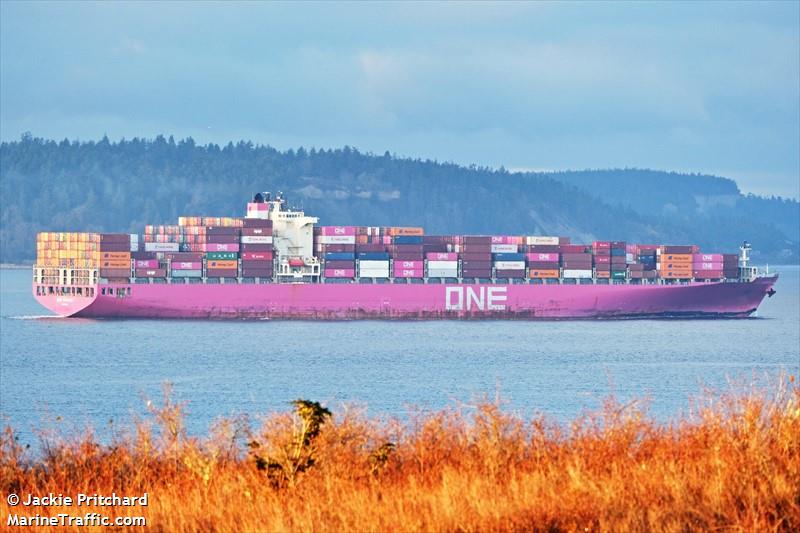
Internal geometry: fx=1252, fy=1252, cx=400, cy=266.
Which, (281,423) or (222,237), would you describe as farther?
(222,237)

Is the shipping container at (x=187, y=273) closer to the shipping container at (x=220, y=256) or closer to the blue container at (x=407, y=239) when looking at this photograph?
the shipping container at (x=220, y=256)

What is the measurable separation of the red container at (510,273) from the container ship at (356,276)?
55 millimetres

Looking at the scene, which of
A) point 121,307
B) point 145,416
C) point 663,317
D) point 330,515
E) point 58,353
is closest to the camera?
point 330,515

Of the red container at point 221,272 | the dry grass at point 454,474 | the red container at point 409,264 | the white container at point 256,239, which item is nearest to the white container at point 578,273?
the red container at point 409,264

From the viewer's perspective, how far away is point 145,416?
21703 mm

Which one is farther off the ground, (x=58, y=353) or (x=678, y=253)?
(x=678, y=253)

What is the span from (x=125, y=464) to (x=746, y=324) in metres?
53.0

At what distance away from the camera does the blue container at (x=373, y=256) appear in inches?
2169

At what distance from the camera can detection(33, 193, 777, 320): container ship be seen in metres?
52.9

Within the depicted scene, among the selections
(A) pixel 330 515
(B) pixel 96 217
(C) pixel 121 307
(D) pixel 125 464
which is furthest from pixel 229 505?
(B) pixel 96 217

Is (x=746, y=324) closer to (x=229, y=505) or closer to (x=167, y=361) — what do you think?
(x=167, y=361)

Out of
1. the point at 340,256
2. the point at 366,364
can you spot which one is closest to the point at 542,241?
the point at 340,256

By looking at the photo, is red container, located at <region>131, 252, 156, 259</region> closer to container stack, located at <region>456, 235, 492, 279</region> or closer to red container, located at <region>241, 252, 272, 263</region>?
red container, located at <region>241, 252, 272, 263</region>

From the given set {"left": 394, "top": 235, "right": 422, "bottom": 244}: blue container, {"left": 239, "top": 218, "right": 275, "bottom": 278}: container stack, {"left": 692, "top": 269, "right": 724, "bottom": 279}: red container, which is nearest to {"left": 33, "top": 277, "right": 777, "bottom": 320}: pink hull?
{"left": 692, "top": 269, "right": 724, "bottom": 279}: red container
